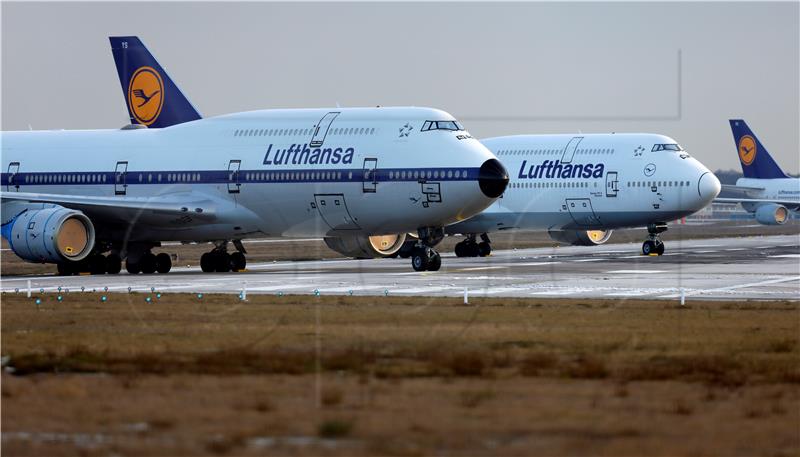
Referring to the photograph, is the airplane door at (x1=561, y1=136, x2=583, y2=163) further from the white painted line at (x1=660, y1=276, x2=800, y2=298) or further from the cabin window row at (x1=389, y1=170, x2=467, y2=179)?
the white painted line at (x1=660, y1=276, x2=800, y2=298)

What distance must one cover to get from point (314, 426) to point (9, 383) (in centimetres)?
484

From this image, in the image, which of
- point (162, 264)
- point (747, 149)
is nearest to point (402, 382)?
point (162, 264)

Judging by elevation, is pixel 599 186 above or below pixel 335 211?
above

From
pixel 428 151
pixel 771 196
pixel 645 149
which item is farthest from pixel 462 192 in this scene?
pixel 771 196

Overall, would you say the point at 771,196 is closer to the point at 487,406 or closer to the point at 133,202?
the point at 133,202

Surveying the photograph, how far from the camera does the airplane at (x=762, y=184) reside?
106 m

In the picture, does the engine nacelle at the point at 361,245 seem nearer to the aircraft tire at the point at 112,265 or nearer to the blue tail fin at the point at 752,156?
the aircraft tire at the point at 112,265

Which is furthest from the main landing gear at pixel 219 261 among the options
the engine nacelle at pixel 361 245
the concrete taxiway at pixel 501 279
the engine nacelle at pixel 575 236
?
the engine nacelle at pixel 575 236

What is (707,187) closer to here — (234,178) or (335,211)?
(335,211)

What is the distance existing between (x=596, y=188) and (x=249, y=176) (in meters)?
19.2

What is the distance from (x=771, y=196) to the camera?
111 metres

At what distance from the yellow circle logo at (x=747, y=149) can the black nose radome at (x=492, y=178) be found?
263 ft

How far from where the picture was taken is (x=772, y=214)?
106188mm

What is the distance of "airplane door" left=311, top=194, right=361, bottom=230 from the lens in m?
41.5
